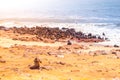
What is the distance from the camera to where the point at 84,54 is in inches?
1913

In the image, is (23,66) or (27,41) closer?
(23,66)

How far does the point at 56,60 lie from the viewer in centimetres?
4381

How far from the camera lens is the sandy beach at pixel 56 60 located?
115 ft

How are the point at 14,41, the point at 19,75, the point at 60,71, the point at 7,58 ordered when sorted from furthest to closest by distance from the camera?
the point at 14,41, the point at 7,58, the point at 60,71, the point at 19,75

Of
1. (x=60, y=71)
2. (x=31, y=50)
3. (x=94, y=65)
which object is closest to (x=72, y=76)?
(x=60, y=71)

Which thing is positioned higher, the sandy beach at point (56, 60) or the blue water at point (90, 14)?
the blue water at point (90, 14)

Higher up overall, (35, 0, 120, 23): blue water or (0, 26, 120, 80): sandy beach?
(35, 0, 120, 23): blue water

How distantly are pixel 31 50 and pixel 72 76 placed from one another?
53.3 feet

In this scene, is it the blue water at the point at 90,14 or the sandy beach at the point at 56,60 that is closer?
the sandy beach at the point at 56,60

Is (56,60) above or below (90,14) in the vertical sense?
below

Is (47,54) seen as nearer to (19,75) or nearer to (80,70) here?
(80,70)

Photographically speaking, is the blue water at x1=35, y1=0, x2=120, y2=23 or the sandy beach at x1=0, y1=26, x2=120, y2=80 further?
the blue water at x1=35, y1=0, x2=120, y2=23

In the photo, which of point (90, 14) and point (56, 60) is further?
point (90, 14)

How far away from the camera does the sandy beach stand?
35.1 meters
